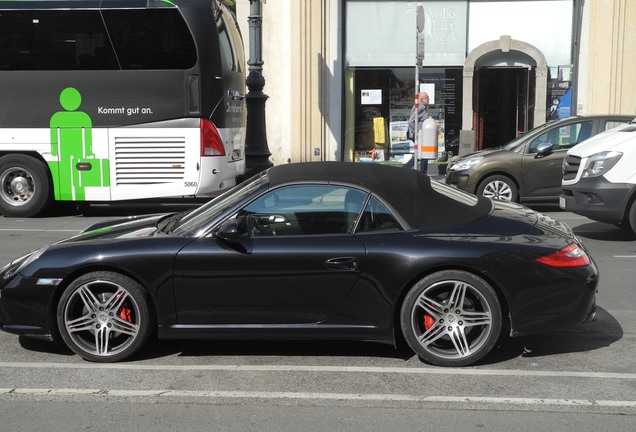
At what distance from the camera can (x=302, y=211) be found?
219 inches

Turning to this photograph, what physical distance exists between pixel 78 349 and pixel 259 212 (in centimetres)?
157

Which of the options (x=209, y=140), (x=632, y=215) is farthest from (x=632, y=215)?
(x=209, y=140)

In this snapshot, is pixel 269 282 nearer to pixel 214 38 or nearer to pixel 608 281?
pixel 608 281

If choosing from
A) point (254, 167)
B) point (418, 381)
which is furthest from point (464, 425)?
point (254, 167)

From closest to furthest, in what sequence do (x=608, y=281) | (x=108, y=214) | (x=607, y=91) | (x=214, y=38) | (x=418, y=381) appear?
(x=418, y=381) < (x=608, y=281) < (x=214, y=38) < (x=108, y=214) < (x=607, y=91)

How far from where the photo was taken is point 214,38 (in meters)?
12.9

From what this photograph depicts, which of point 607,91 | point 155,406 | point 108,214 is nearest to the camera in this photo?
point 155,406

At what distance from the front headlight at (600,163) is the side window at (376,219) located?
5629mm

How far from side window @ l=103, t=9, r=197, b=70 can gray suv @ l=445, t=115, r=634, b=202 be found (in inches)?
206

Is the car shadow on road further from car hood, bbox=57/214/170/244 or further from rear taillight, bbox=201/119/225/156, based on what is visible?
rear taillight, bbox=201/119/225/156

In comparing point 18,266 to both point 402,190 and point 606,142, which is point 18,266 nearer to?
point 402,190

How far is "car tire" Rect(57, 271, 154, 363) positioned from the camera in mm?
5441

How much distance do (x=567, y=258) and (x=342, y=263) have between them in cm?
154

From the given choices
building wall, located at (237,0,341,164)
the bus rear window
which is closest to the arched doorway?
building wall, located at (237,0,341,164)
